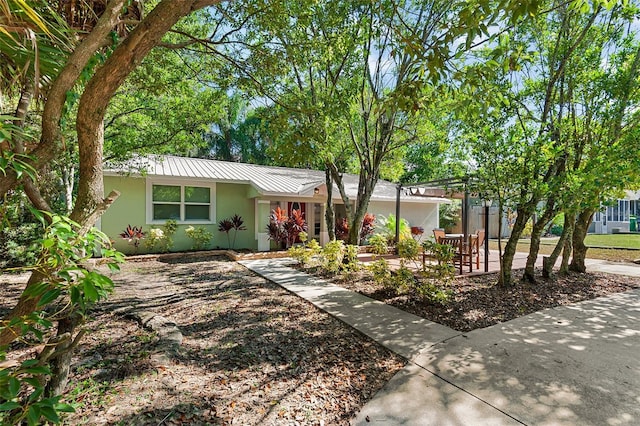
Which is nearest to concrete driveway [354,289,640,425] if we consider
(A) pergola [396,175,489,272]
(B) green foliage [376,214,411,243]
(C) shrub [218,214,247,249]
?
(A) pergola [396,175,489,272]

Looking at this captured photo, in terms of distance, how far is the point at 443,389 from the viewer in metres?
2.85

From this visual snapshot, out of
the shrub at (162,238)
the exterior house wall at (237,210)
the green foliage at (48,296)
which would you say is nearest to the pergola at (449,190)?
the exterior house wall at (237,210)

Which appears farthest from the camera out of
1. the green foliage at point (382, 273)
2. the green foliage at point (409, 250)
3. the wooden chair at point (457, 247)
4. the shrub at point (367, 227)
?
the shrub at point (367, 227)

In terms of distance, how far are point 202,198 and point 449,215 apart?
55.1 feet

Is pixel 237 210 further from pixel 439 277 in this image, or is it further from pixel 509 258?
pixel 509 258

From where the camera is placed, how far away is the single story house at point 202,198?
1089cm

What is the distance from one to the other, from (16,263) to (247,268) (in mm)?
6193

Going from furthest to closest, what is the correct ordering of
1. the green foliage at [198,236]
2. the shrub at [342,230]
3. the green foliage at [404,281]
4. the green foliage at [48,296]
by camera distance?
the shrub at [342,230], the green foliage at [198,236], the green foliage at [404,281], the green foliage at [48,296]

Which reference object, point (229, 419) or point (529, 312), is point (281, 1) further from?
point (529, 312)

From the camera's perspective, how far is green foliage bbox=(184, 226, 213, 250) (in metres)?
11.6

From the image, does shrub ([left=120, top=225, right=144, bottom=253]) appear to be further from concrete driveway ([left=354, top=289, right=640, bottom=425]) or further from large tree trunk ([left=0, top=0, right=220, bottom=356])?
concrete driveway ([left=354, top=289, right=640, bottom=425])

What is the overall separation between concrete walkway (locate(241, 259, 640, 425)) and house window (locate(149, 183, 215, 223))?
8980mm

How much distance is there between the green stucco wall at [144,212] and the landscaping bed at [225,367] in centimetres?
558

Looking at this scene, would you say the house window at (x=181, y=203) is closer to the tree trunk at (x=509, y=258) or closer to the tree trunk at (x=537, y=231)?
the tree trunk at (x=509, y=258)
